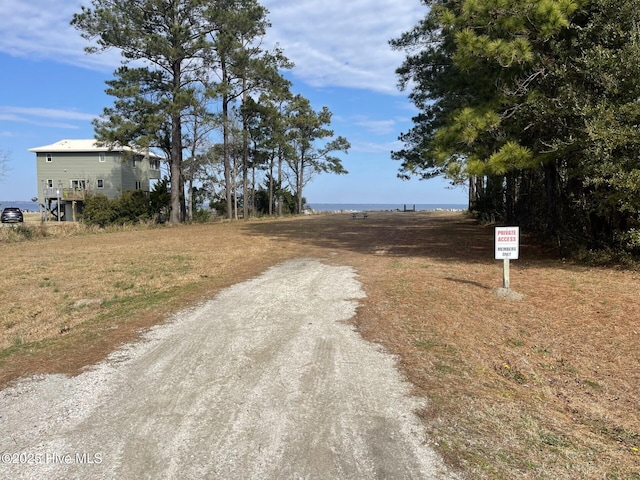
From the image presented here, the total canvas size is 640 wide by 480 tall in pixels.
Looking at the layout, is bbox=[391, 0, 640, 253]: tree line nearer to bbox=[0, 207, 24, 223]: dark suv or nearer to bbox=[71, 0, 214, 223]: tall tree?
bbox=[71, 0, 214, 223]: tall tree

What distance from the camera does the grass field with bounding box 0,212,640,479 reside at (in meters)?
3.22

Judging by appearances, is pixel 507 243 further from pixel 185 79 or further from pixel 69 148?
pixel 69 148

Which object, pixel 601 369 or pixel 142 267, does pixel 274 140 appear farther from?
pixel 601 369

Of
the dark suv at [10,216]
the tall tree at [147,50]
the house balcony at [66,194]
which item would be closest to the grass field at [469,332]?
the tall tree at [147,50]

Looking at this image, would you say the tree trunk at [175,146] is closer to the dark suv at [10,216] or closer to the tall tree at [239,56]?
the tall tree at [239,56]

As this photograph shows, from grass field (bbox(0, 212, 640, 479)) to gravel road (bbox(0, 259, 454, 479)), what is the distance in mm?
343

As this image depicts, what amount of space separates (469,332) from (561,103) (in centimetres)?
550

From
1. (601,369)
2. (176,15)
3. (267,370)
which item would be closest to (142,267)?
(267,370)

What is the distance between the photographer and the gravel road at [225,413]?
9.45ft

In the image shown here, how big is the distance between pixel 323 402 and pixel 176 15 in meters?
26.3

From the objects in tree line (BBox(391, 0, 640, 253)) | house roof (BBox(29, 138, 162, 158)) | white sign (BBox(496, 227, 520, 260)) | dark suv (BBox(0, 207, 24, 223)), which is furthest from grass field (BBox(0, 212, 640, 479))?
house roof (BBox(29, 138, 162, 158))

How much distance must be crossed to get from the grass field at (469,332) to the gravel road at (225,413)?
343 millimetres

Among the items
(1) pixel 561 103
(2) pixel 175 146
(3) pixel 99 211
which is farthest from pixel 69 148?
(1) pixel 561 103

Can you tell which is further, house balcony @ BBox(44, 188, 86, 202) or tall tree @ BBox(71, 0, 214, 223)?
house balcony @ BBox(44, 188, 86, 202)
